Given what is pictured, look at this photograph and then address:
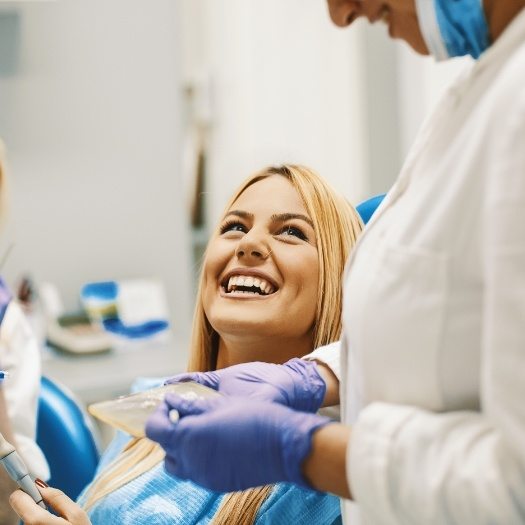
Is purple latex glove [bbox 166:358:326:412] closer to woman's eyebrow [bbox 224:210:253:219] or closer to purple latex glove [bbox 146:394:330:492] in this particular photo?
purple latex glove [bbox 146:394:330:492]

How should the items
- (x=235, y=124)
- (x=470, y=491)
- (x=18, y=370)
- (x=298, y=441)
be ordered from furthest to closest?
(x=235, y=124)
(x=18, y=370)
(x=298, y=441)
(x=470, y=491)

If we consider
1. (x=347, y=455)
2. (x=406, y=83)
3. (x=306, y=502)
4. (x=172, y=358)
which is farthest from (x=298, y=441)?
(x=406, y=83)

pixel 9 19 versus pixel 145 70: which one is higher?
pixel 9 19

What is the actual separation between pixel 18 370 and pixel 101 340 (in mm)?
1109

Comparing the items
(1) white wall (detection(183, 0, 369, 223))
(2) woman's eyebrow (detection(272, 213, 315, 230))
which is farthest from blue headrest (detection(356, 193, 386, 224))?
(1) white wall (detection(183, 0, 369, 223))

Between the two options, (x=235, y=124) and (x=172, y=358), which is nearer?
(x=172, y=358)

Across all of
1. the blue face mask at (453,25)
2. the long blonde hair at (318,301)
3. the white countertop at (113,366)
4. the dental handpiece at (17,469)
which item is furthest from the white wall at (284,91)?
the blue face mask at (453,25)

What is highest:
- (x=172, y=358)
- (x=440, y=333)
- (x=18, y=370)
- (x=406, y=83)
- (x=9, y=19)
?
(x=9, y=19)

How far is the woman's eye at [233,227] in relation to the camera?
1608 millimetres

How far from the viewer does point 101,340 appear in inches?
115

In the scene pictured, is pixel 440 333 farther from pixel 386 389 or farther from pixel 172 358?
pixel 172 358

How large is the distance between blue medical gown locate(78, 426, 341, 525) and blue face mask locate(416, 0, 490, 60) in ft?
2.75

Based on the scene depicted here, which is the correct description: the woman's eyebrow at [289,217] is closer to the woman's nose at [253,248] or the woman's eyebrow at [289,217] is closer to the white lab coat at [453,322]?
the woman's nose at [253,248]

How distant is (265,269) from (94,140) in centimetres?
187
